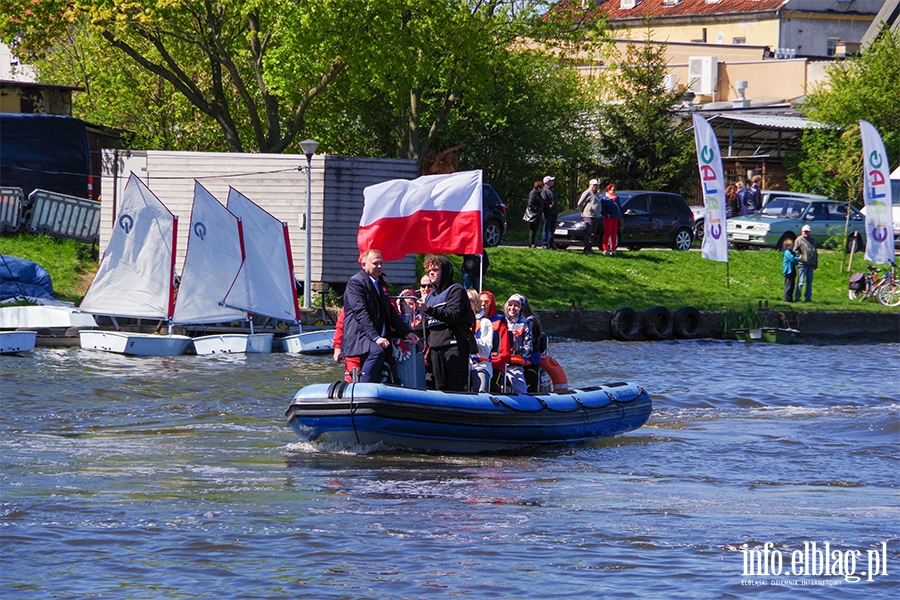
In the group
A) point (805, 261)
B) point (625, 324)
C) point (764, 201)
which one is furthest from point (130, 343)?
point (764, 201)

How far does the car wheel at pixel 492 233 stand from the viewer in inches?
1164

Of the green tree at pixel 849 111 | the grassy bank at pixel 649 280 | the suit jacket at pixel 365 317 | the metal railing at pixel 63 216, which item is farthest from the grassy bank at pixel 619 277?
the suit jacket at pixel 365 317

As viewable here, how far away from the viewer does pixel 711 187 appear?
2552 centimetres

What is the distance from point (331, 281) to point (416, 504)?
51.0 feet

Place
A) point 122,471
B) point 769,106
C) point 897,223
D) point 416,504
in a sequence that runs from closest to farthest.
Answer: point 416,504 → point 122,471 → point 897,223 → point 769,106

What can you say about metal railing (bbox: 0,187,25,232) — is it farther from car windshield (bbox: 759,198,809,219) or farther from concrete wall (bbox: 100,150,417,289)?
car windshield (bbox: 759,198,809,219)

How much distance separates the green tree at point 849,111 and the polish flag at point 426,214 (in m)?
28.3

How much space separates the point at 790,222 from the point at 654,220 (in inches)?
163

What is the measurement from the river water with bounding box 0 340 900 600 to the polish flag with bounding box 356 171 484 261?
2589 millimetres

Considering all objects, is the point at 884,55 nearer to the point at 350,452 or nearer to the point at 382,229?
the point at 382,229

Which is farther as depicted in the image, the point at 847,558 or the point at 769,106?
the point at 769,106

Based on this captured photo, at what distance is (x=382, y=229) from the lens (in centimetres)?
1422

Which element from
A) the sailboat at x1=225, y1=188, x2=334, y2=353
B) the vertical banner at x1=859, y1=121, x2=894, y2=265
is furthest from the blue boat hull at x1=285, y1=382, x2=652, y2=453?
the vertical banner at x1=859, y1=121, x2=894, y2=265

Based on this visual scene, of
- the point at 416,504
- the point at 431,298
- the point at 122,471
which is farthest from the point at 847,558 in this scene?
the point at 122,471
